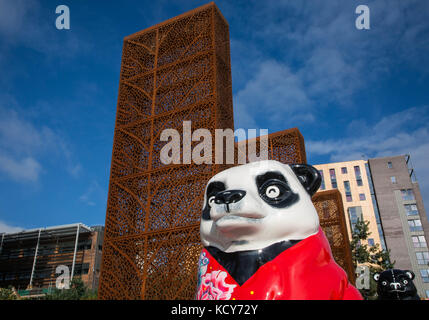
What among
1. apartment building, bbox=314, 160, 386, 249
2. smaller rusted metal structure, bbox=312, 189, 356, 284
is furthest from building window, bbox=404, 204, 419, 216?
smaller rusted metal structure, bbox=312, 189, 356, 284

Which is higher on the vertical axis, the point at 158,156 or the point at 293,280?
the point at 158,156

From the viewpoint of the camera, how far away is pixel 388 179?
2842 cm

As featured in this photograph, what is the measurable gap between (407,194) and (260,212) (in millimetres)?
29564

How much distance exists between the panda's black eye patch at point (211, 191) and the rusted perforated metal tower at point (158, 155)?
142 inches

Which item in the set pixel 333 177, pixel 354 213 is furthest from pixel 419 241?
pixel 333 177

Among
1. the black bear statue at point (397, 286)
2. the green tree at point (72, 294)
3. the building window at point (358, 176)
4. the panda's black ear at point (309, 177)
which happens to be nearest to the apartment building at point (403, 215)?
the building window at point (358, 176)

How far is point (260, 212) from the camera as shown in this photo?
2262 millimetres

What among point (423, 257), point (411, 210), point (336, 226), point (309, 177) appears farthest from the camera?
point (411, 210)

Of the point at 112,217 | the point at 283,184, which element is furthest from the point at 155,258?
the point at 283,184

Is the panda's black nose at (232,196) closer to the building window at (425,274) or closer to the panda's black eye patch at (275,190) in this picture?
the panda's black eye patch at (275,190)

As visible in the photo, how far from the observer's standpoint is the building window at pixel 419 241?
84.3 ft

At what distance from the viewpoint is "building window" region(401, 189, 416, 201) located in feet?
89.9

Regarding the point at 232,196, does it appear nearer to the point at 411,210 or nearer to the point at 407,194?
the point at 411,210
